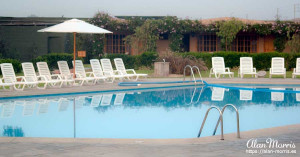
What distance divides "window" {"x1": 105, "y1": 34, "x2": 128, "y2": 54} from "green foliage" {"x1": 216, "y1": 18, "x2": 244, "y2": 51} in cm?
594

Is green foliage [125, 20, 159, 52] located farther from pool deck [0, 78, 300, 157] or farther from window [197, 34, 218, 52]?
pool deck [0, 78, 300, 157]

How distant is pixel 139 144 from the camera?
6.31m

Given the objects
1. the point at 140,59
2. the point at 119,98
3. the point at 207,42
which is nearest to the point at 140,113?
the point at 119,98

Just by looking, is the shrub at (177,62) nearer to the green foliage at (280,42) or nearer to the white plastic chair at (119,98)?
the white plastic chair at (119,98)

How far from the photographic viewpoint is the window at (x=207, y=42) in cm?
2914

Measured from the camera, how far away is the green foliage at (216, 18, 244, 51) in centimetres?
2698

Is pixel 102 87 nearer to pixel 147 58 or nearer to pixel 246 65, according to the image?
pixel 246 65

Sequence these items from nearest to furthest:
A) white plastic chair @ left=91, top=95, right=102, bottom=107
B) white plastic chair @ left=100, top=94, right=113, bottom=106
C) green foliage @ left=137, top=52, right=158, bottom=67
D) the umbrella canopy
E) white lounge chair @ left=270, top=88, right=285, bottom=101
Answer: white plastic chair @ left=91, top=95, right=102, bottom=107
white plastic chair @ left=100, top=94, right=113, bottom=106
white lounge chair @ left=270, top=88, right=285, bottom=101
the umbrella canopy
green foliage @ left=137, top=52, right=158, bottom=67

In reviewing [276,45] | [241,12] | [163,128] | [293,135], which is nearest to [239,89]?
[163,128]

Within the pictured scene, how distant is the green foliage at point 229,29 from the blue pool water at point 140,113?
467 inches

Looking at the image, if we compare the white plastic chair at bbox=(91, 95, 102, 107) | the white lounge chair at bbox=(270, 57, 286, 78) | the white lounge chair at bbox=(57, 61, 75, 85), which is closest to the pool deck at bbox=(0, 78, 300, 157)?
the white plastic chair at bbox=(91, 95, 102, 107)

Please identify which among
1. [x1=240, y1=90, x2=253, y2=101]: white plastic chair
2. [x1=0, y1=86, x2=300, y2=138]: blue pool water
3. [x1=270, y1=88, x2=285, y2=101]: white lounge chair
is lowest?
[x1=270, y1=88, x2=285, y2=101]: white lounge chair

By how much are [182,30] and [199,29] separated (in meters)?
1.00

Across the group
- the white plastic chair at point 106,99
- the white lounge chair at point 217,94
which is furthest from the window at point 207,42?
the white plastic chair at point 106,99
